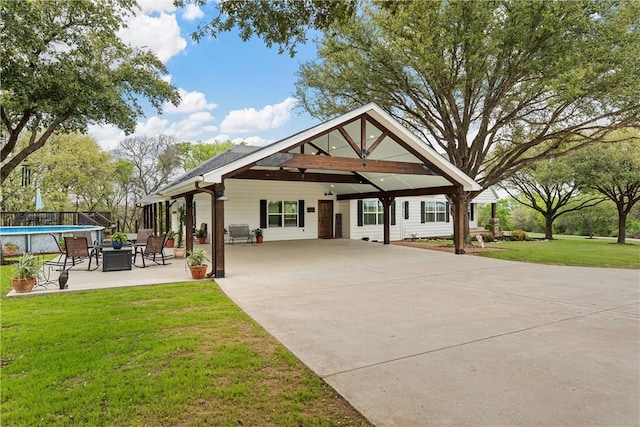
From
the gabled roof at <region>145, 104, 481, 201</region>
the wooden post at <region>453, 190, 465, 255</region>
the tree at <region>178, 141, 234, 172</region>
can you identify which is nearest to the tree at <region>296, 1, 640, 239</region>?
the wooden post at <region>453, 190, 465, 255</region>

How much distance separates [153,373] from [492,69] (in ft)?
47.0

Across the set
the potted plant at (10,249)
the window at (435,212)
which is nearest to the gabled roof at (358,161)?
the potted plant at (10,249)

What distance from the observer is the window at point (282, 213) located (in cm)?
1712

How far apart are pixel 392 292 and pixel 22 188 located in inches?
929

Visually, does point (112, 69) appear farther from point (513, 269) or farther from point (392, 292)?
point (513, 269)

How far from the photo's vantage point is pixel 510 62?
12414mm

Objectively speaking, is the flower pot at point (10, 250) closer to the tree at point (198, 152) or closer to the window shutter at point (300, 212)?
the window shutter at point (300, 212)

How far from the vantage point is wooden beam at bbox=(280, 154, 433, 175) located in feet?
30.8

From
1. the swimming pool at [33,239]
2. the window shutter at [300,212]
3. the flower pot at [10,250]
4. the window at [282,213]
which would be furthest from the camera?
the window shutter at [300,212]

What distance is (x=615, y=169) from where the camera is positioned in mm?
18359

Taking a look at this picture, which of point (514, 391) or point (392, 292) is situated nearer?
point (514, 391)

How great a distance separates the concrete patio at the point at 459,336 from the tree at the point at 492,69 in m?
6.05

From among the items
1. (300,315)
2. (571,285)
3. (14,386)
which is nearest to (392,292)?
(300,315)

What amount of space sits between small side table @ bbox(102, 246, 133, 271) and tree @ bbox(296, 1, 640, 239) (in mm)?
9417
